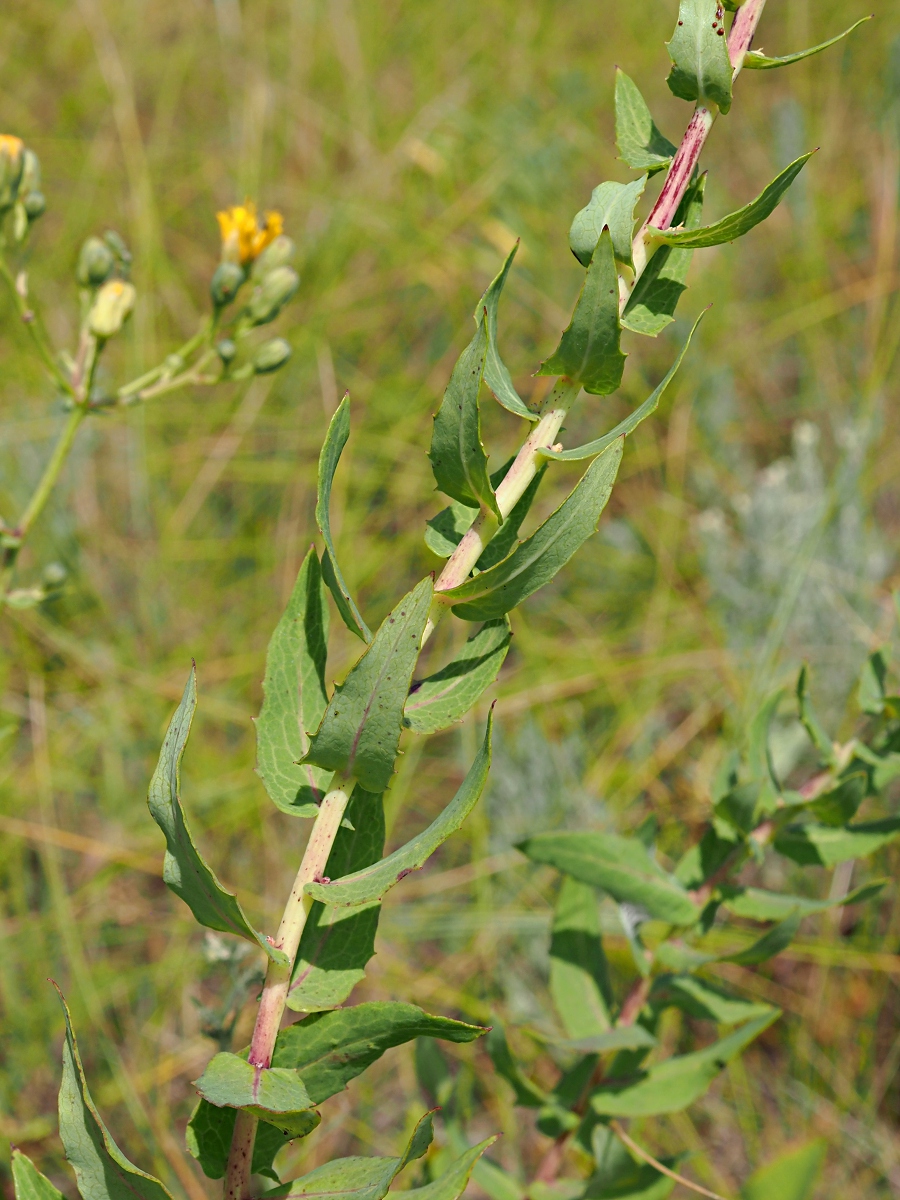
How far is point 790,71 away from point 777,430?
69.5 inches

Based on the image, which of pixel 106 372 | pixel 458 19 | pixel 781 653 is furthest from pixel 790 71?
pixel 106 372

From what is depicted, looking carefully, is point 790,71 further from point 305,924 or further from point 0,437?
point 305,924

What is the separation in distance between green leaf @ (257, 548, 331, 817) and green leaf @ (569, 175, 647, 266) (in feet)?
1.25

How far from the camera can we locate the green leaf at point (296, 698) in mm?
975

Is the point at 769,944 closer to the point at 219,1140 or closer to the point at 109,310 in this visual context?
the point at 219,1140

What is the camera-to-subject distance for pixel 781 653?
3.03 metres

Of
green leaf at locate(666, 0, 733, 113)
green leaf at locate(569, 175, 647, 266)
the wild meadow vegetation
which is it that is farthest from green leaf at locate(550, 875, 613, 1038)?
green leaf at locate(666, 0, 733, 113)

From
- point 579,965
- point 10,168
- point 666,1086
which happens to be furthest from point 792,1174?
point 10,168

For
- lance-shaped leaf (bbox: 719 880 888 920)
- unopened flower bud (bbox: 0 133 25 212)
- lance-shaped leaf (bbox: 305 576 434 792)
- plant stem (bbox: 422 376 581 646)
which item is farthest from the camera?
unopened flower bud (bbox: 0 133 25 212)

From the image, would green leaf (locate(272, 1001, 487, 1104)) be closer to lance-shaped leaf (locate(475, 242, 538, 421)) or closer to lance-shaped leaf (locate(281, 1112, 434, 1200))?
lance-shaped leaf (locate(281, 1112, 434, 1200))

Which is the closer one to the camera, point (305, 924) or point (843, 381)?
point (305, 924)

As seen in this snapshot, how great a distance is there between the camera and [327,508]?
2.93 ft

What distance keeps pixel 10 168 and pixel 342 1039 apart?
64.0 inches

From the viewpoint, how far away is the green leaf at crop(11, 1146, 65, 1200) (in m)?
0.94
